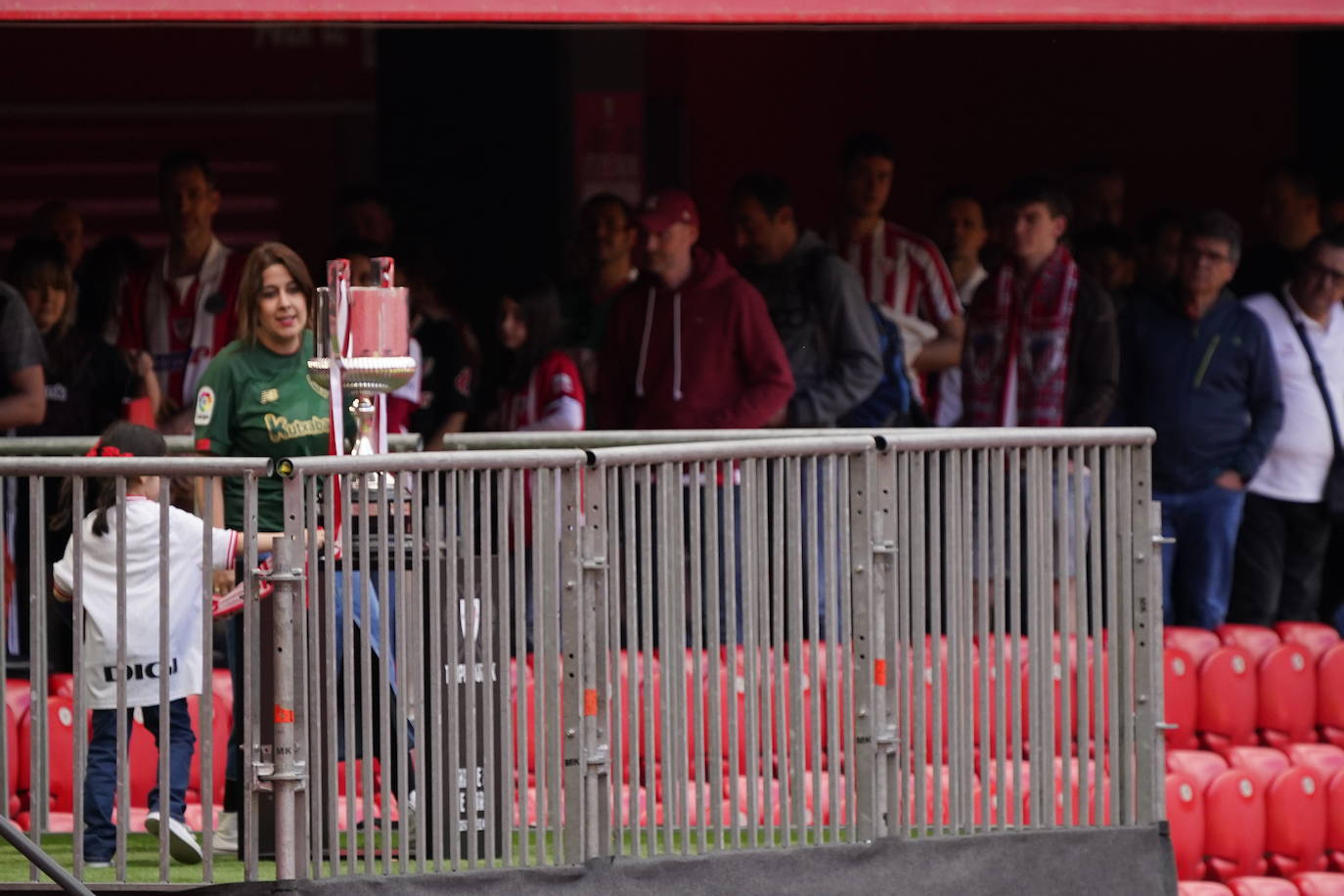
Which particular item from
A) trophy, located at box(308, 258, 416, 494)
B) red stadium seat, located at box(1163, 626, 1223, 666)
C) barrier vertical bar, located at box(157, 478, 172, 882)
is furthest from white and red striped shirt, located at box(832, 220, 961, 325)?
barrier vertical bar, located at box(157, 478, 172, 882)

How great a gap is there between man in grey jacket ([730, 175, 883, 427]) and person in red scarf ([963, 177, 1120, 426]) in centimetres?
56

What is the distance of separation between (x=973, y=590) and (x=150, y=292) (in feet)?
13.6

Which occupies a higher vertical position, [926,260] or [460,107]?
[460,107]

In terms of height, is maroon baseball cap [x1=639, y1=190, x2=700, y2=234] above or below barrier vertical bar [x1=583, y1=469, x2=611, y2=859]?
above

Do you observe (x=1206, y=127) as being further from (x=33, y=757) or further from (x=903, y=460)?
(x=33, y=757)

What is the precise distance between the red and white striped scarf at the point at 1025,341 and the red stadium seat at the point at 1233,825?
5.39 feet

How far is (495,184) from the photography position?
43.9ft

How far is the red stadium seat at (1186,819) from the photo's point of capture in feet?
28.1

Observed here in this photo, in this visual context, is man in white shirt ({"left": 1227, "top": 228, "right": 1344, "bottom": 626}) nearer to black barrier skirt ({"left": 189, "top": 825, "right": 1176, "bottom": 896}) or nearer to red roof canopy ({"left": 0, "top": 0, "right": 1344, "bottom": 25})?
red roof canopy ({"left": 0, "top": 0, "right": 1344, "bottom": 25})

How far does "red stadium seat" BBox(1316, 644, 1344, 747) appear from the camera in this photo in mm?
9453

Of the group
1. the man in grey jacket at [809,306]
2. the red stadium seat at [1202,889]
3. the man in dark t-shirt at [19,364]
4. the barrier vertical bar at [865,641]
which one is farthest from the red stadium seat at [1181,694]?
the man in dark t-shirt at [19,364]

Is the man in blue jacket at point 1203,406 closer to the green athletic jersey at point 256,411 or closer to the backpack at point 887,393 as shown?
the backpack at point 887,393

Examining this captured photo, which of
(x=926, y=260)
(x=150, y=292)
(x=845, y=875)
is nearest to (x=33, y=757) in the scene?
(x=845, y=875)

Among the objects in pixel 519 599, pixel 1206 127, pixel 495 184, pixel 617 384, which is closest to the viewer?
pixel 519 599
